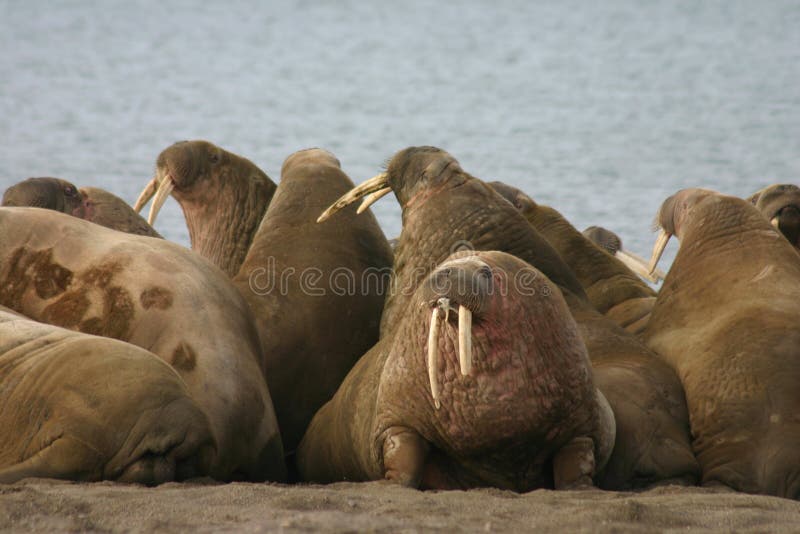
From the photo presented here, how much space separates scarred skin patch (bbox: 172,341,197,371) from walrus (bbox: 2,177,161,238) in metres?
2.56

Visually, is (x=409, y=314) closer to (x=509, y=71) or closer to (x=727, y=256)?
(x=727, y=256)

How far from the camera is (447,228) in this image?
263 inches

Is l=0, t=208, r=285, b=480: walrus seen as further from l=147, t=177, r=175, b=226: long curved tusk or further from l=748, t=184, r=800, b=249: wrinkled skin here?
l=748, t=184, r=800, b=249: wrinkled skin

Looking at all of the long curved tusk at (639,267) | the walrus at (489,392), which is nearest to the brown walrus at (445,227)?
the walrus at (489,392)

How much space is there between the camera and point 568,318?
513cm

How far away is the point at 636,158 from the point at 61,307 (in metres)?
28.6

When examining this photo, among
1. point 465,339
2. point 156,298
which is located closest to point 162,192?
point 156,298

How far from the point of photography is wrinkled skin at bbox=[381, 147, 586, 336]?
653cm

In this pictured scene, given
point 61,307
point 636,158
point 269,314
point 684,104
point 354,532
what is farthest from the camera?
point 684,104

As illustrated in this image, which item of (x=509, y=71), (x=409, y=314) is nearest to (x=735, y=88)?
(x=509, y=71)

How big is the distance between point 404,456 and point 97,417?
1.12 meters

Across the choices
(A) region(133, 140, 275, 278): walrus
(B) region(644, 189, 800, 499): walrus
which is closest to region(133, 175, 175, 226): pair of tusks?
(A) region(133, 140, 275, 278): walrus

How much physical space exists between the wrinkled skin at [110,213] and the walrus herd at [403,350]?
0.62 feet

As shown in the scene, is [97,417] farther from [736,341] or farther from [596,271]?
[596,271]
